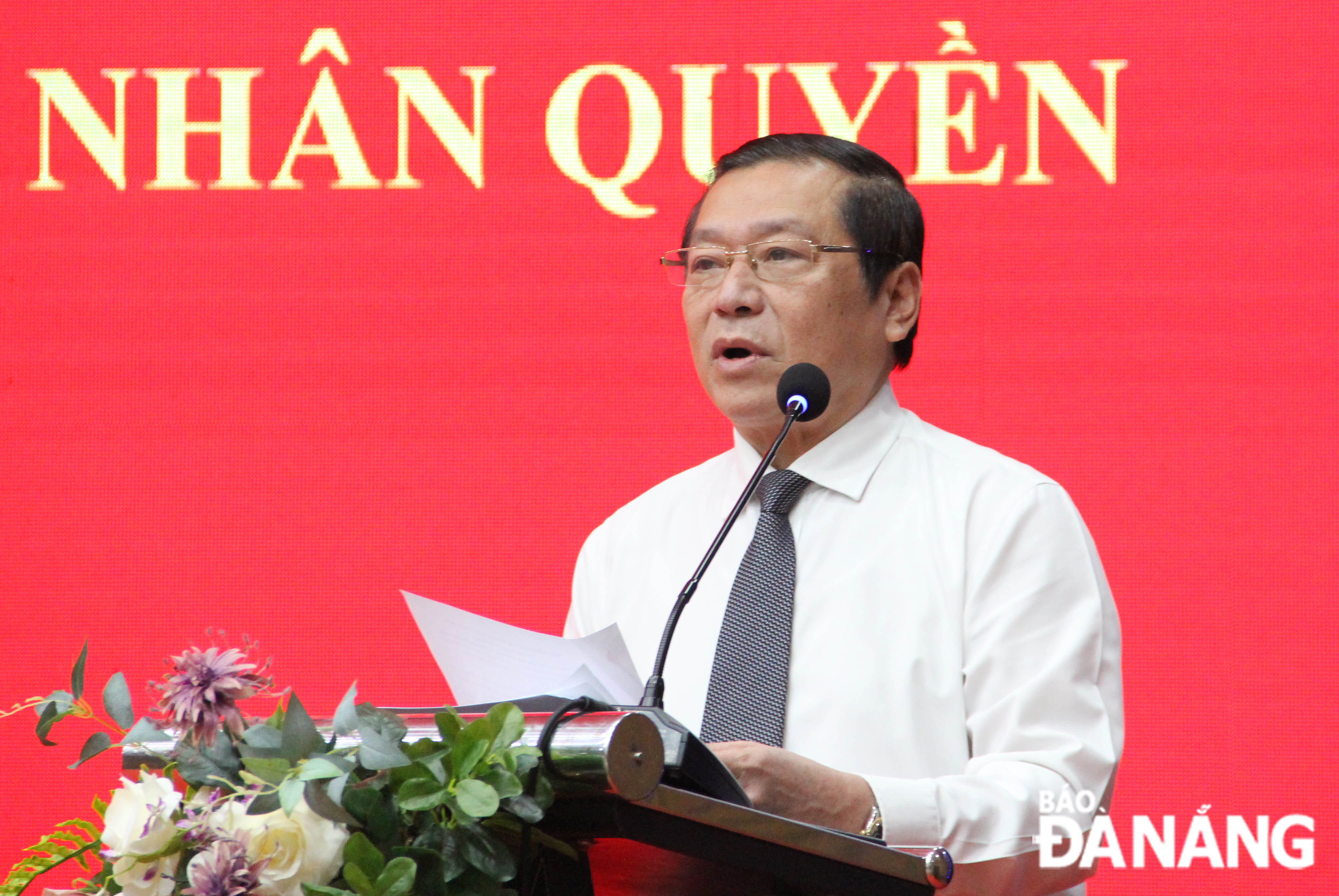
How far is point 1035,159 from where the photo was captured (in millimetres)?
2379

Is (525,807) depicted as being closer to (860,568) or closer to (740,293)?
(860,568)

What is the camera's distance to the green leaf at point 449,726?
32.6 inches

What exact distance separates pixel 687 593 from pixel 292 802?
0.52 metres

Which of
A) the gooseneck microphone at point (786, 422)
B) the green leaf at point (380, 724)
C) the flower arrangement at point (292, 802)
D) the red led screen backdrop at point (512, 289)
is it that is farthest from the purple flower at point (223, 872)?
the red led screen backdrop at point (512, 289)

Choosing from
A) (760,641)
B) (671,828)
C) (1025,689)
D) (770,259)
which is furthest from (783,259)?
(671,828)

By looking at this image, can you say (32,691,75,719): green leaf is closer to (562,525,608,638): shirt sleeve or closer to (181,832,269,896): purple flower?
(181,832,269,896): purple flower

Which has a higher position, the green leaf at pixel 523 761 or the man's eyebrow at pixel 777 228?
the man's eyebrow at pixel 777 228

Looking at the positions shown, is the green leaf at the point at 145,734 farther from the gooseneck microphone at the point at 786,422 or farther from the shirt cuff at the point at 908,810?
the shirt cuff at the point at 908,810

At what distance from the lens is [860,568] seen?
1662 millimetres

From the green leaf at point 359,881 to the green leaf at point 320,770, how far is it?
0.05 meters

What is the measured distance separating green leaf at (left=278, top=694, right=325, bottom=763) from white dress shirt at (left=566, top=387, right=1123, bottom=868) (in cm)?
61

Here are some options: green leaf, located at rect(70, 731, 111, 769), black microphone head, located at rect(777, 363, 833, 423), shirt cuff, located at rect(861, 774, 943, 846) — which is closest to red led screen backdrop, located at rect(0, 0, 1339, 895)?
black microphone head, located at rect(777, 363, 833, 423)

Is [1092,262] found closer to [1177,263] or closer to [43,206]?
[1177,263]

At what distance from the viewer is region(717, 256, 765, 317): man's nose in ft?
5.69
